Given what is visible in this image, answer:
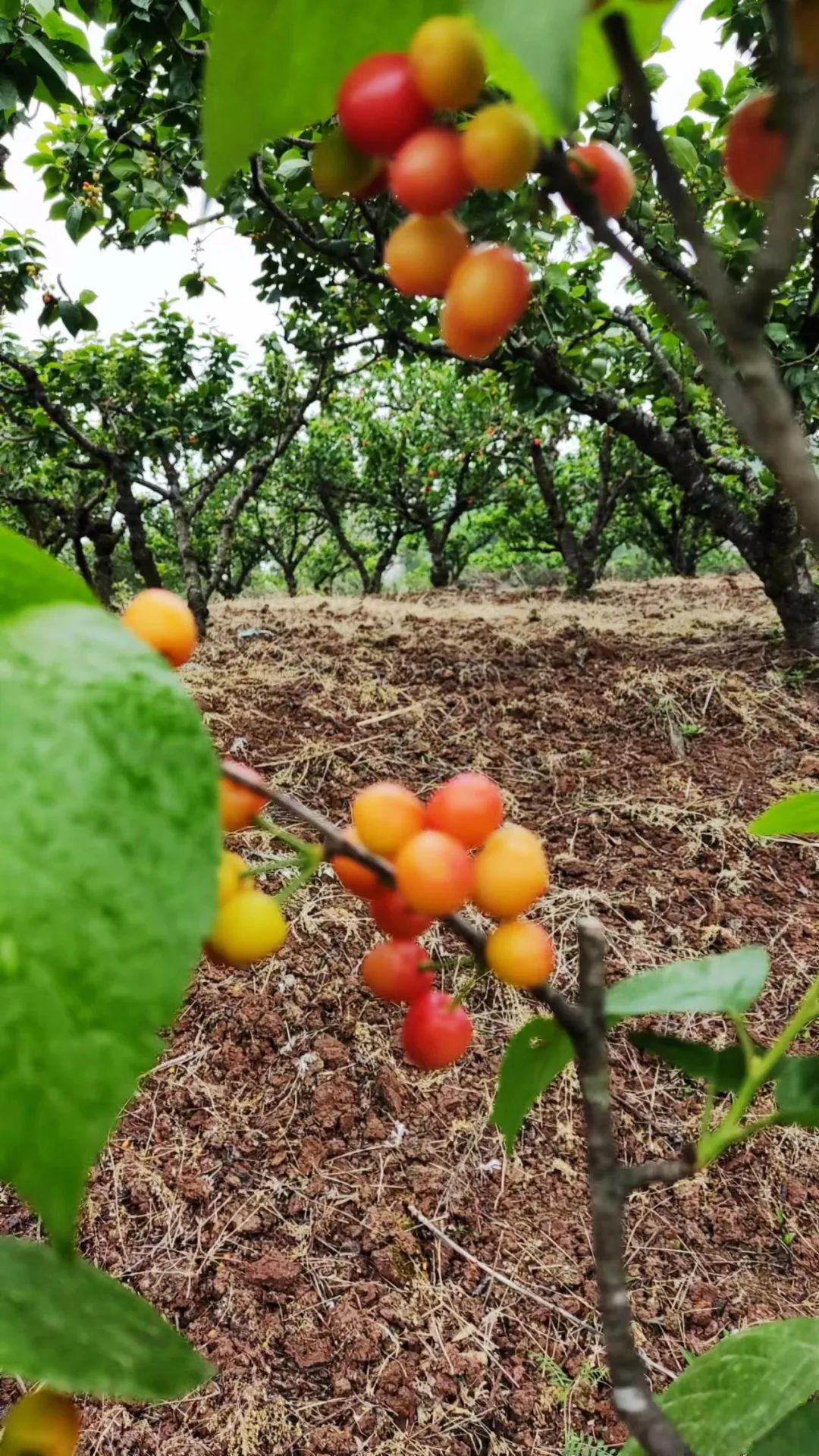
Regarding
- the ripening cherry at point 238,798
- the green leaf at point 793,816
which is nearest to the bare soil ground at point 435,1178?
the green leaf at point 793,816

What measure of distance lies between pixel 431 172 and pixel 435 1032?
38cm

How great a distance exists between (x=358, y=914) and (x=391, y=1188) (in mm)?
694

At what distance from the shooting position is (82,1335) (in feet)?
0.98

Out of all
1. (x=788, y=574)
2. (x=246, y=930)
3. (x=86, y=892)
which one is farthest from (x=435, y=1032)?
(x=788, y=574)

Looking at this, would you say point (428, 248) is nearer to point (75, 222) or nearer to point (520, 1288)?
point (520, 1288)

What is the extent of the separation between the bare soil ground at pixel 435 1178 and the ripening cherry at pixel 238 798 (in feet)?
4.26

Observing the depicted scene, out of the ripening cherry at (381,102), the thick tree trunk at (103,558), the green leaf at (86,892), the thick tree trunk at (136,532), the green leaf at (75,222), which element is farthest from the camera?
the thick tree trunk at (103,558)

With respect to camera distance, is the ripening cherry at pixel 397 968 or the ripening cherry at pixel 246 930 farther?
the ripening cherry at pixel 397 968

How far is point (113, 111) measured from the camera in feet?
9.43

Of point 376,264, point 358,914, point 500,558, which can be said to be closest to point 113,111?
point 376,264

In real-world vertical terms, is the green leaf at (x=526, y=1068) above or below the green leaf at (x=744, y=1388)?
above

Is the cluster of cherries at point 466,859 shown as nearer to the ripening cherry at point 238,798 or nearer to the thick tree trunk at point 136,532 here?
the ripening cherry at point 238,798

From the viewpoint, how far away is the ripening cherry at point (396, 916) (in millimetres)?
396

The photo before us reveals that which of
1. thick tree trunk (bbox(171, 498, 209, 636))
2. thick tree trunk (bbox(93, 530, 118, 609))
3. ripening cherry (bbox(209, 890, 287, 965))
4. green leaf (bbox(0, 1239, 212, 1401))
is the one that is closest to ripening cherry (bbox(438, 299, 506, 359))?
ripening cherry (bbox(209, 890, 287, 965))
